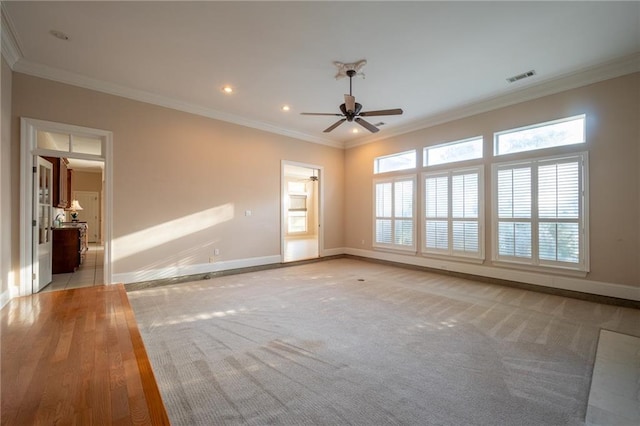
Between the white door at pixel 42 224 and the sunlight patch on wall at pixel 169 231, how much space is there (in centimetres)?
94

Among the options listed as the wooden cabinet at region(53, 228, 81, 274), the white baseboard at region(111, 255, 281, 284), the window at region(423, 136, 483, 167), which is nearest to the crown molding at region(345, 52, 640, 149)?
the window at region(423, 136, 483, 167)

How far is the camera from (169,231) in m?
5.09

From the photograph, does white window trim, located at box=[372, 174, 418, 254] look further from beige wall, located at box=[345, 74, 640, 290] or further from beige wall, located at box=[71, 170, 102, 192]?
beige wall, located at box=[71, 170, 102, 192]

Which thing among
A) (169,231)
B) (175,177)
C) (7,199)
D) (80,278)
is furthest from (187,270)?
(7,199)

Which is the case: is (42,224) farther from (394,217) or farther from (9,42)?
(394,217)

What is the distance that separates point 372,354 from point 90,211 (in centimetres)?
1305

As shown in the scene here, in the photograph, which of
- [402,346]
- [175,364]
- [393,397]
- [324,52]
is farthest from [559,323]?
[324,52]

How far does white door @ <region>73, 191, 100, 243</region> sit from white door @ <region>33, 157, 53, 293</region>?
7.59 metres

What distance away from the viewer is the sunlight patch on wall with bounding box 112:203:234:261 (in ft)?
15.1

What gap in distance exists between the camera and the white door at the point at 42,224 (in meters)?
4.03

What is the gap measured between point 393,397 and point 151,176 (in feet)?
16.6

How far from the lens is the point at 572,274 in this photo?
14.0 feet

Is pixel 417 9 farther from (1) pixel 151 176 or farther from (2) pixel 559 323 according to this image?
(1) pixel 151 176

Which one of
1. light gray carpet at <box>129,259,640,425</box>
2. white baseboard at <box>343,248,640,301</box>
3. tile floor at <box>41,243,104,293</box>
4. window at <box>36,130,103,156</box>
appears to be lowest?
light gray carpet at <box>129,259,640,425</box>
